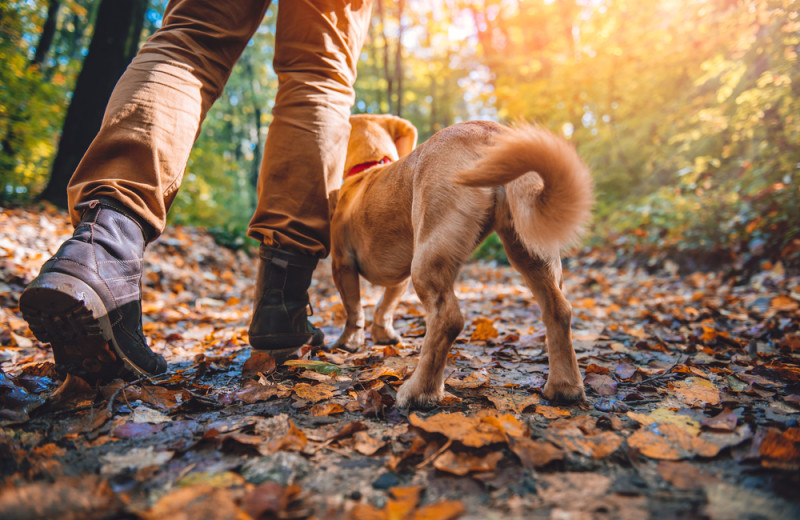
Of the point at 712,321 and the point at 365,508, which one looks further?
the point at 712,321

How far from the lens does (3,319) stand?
2.54m

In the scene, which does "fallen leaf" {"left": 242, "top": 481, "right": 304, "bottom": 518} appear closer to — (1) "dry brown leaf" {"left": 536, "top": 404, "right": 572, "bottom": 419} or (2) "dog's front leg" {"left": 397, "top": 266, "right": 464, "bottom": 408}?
(2) "dog's front leg" {"left": 397, "top": 266, "right": 464, "bottom": 408}

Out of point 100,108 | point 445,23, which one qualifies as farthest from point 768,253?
point 445,23

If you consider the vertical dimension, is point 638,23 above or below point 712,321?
above

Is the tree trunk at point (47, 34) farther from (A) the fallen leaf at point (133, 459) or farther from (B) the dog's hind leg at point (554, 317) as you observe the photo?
(B) the dog's hind leg at point (554, 317)

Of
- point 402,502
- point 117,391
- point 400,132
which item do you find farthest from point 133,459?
point 400,132

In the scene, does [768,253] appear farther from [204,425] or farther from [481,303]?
[204,425]

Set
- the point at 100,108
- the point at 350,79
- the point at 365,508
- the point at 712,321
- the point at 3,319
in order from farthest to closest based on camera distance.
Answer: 1. the point at 100,108
2. the point at 712,321
3. the point at 3,319
4. the point at 350,79
5. the point at 365,508

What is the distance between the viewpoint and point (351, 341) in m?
2.38

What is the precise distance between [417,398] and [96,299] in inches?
41.7

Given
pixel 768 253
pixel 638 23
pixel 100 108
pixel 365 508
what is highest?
pixel 638 23

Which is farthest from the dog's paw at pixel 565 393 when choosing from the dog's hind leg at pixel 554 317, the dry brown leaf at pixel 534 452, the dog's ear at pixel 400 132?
the dog's ear at pixel 400 132

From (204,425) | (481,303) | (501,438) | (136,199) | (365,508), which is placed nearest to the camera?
(365,508)

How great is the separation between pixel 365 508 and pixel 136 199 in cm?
131
